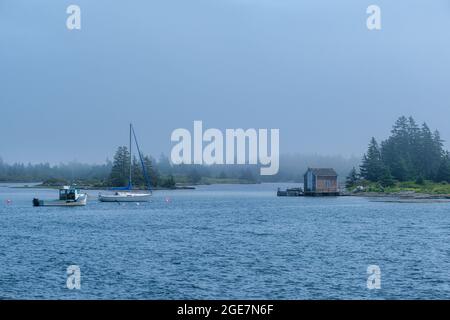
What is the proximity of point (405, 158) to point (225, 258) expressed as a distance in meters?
139

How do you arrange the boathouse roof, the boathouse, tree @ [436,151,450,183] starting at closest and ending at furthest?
tree @ [436,151,450,183] → the boathouse roof → the boathouse

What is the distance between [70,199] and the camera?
123062 mm

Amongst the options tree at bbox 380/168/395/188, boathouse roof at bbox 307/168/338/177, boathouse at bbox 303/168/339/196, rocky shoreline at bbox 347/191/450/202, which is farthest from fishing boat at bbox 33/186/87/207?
tree at bbox 380/168/395/188

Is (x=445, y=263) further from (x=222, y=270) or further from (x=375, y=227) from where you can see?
(x=375, y=227)

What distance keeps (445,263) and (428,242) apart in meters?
14.4

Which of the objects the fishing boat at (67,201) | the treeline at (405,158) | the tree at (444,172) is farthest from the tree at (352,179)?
the fishing boat at (67,201)

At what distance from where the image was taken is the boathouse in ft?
560

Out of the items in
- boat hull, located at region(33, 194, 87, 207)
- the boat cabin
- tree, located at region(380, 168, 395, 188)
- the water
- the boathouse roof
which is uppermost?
the boathouse roof

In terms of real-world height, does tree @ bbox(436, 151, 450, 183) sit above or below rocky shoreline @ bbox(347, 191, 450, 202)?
above

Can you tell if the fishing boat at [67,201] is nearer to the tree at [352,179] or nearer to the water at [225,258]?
the water at [225,258]

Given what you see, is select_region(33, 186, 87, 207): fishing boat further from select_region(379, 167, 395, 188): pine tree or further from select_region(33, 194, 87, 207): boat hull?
select_region(379, 167, 395, 188): pine tree

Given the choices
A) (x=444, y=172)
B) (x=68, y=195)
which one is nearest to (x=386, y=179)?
(x=444, y=172)

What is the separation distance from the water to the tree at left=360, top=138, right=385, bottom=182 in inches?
3564

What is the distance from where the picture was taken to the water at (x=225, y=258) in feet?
118
